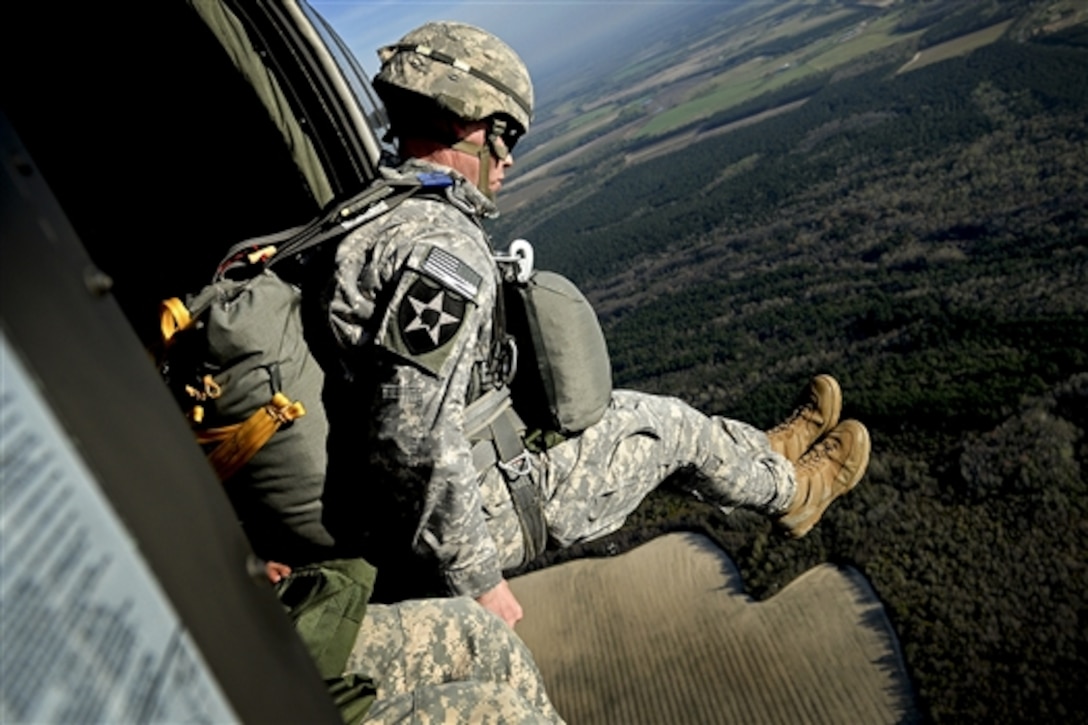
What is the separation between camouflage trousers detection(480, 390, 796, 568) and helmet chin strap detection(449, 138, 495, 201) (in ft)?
2.60

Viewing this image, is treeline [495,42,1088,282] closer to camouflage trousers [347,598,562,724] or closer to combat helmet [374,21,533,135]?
combat helmet [374,21,533,135]

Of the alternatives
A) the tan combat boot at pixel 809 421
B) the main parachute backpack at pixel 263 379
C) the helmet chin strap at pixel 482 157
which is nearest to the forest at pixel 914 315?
the tan combat boot at pixel 809 421

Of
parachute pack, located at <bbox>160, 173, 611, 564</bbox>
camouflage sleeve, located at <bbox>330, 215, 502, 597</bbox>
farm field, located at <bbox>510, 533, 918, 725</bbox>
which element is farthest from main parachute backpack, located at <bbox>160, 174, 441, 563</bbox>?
farm field, located at <bbox>510, 533, 918, 725</bbox>

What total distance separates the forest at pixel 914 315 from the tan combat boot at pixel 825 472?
30.0 feet

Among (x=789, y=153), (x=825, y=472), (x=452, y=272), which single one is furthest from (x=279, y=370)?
(x=789, y=153)

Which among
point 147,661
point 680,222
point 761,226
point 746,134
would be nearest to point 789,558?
point 147,661

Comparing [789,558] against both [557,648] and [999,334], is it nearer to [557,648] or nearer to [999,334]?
[557,648]

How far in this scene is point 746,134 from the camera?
69625 mm

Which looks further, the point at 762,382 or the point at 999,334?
the point at 762,382

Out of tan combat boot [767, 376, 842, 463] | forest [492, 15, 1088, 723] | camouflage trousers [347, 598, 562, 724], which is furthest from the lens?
forest [492, 15, 1088, 723]

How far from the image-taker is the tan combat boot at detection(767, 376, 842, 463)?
3.55 m

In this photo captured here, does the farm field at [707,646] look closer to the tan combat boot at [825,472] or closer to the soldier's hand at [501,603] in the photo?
the tan combat boot at [825,472]

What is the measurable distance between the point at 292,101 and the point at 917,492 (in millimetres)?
17771

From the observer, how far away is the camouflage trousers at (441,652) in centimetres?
172
